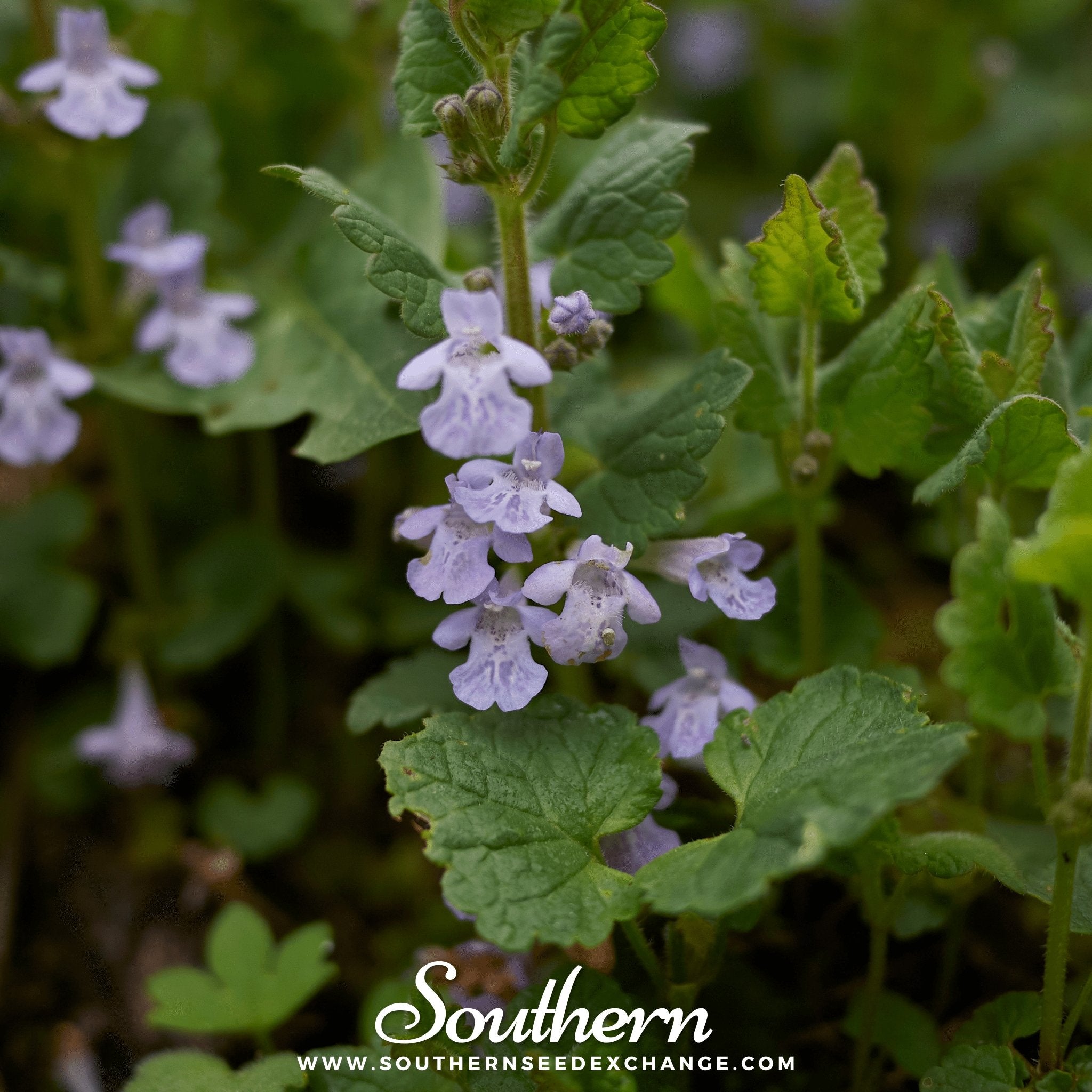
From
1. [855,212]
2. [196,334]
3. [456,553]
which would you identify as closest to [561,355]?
[456,553]

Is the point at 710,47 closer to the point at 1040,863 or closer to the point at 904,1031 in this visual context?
the point at 1040,863

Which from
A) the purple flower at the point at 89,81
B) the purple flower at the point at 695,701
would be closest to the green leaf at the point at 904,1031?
the purple flower at the point at 695,701

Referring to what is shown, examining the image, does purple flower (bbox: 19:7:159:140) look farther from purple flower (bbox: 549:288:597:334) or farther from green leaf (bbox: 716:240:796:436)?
green leaf (bbox: 716:240:796:436)

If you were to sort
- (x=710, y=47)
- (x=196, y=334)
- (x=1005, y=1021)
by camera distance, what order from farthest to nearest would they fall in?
(x=710, y=47)
(x=196, y=334)
(x=1005, y=1021)

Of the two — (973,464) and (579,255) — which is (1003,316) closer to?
(973,464)

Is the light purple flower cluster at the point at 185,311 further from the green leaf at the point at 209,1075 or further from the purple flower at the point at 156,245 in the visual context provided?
the green leaf at the point at 209,1075

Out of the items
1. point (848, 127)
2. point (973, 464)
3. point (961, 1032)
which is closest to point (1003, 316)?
point (973, 464)
